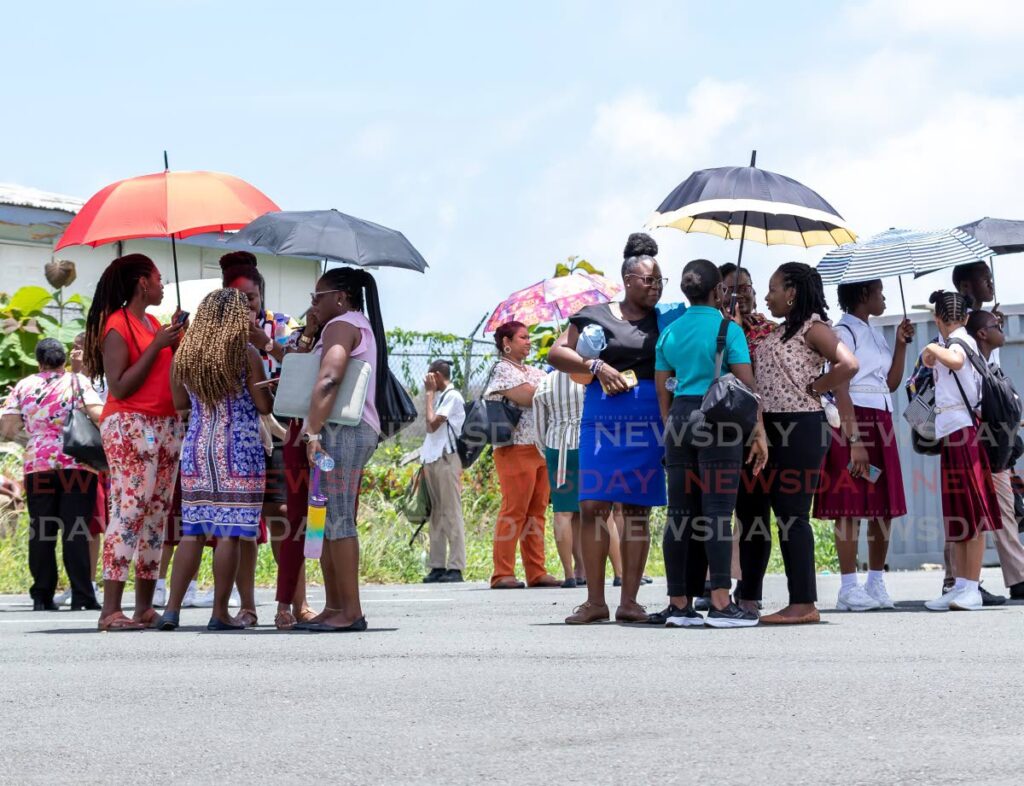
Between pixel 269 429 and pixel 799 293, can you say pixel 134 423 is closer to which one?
pixel 269 429

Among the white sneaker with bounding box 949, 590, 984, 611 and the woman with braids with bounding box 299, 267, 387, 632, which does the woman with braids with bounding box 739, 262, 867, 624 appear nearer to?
the white sneaker with bounding box 949, 590, 984, 611

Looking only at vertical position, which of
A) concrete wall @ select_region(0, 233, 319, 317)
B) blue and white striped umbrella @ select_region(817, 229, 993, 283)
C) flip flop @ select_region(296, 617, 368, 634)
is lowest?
flip flop @ select_region(296, 617, 368, 634)

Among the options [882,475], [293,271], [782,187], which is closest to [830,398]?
[882,475]

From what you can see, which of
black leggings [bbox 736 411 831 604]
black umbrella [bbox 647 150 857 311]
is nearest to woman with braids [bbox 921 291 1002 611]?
black umbrella [bbox 647 150 857 311]

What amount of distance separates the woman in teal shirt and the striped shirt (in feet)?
9.29

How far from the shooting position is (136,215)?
927cm

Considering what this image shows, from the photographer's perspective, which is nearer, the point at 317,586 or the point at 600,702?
the point at 600,702

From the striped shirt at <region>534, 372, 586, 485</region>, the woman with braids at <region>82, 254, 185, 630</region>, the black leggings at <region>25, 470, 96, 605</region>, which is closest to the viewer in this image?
the woman with braids at <region>82, 254, 185, 630</region>

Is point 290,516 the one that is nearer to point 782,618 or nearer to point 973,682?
point 782,618

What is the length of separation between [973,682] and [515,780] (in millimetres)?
2404

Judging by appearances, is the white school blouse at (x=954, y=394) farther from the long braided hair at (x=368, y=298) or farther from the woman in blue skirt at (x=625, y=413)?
the long braided hair at (x=368, y=298)

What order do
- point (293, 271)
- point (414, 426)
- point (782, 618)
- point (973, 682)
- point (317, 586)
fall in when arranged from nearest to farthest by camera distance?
point (973, 682), point (782, 618), point (317, 586), point (414, 426), point (293, 271)

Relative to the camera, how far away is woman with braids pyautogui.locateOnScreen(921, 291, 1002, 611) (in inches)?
380

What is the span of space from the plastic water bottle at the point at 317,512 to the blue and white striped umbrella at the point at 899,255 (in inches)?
124
